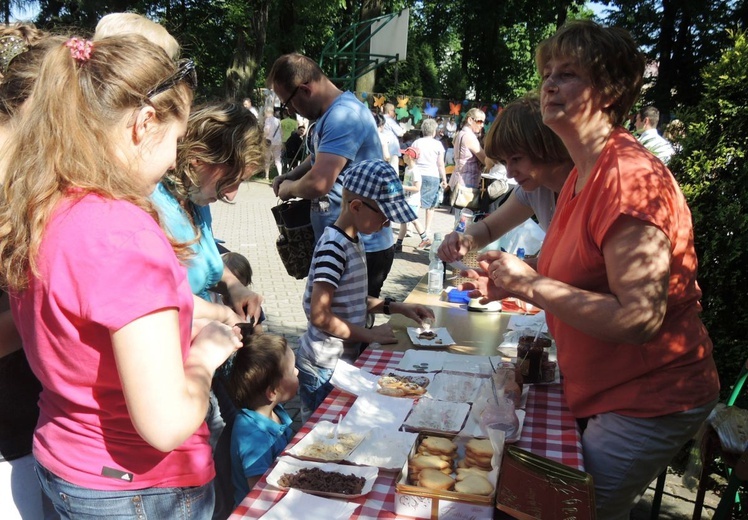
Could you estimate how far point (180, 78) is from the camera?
1.33m

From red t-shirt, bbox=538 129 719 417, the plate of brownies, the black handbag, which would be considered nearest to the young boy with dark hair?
the black handbag

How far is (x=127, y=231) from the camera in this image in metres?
1.16

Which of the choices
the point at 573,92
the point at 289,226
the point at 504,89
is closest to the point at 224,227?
the point at 289,226

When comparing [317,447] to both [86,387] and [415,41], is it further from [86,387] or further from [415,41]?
[415,41]

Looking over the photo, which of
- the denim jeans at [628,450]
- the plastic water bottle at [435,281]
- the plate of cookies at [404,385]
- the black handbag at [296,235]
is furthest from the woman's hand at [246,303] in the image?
the plastic water bottle at [435,281]

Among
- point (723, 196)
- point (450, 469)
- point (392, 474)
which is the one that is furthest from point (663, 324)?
point (723, 196)

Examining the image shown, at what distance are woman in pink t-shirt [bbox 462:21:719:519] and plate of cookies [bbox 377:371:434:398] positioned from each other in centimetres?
61

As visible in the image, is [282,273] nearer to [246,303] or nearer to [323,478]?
[246,303]

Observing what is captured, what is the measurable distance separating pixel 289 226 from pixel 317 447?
188 centimetres

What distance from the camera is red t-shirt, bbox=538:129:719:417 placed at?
160cm

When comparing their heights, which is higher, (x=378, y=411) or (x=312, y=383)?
(x=378, y=411)

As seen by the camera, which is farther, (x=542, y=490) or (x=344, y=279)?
(x=344, y=279)

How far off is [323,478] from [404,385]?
0.73 m

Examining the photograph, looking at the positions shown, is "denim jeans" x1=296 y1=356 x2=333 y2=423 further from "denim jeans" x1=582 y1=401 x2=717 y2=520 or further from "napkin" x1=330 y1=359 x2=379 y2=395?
"denim jeans" x1=582 y1=401 x2=717 y2=520
